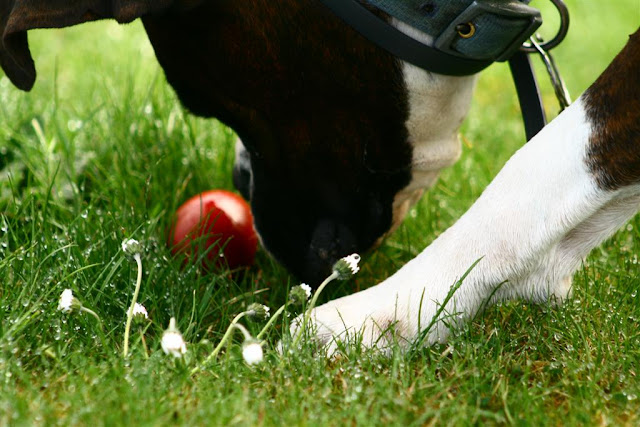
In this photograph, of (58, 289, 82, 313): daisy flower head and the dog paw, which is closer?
(58, 289, 82, 313): daisy flower head

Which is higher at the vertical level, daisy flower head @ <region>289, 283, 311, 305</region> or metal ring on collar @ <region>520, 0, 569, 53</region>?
metal ring on collar @ <region>520, 0, 569, 53</region>

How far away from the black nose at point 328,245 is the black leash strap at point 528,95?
0.54 m

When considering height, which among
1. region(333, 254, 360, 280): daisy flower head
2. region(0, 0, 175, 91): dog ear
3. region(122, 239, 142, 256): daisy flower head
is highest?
region(0, 0, 175, 91): dog ear

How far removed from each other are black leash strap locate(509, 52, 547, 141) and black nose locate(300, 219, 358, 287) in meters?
0.54

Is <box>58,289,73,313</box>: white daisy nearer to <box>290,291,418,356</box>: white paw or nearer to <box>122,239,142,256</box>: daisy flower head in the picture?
<box>122,239,142,256</box>: daisy flower head

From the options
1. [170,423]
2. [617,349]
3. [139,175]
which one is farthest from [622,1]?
[170,423]

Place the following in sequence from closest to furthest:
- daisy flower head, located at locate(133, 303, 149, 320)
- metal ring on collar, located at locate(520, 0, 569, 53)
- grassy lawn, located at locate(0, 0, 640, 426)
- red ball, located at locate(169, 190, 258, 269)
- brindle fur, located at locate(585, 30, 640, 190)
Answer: grassy lawn, located at locate(0, 0, 640, 426) → brindle fur, located at locate(585, 30, 640, 190) → daisy flower head, located at locate(133, 303, 149, 320) → metal ring on collar, located at locate(520, 0, 569, 53) → red ball, located at locate(169, 190, 258, 269)

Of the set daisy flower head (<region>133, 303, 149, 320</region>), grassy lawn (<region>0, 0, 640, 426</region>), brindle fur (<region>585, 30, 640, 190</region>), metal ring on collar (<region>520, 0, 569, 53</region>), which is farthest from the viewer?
metal ring on collar (<region>520, 0, 569, 53</region>)

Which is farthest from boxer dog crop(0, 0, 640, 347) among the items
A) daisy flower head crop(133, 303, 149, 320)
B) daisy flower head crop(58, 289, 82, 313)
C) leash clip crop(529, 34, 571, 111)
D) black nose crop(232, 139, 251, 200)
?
daisy flower head crop(58, 289, 82, 313)

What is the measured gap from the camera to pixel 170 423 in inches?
61.5

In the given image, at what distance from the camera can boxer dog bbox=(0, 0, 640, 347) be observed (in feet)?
6.15

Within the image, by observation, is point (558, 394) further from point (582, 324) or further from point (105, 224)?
point (105, 224)

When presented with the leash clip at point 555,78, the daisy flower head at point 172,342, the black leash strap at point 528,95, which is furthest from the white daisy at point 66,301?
the leash clip at point 555,78

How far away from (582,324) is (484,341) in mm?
261
